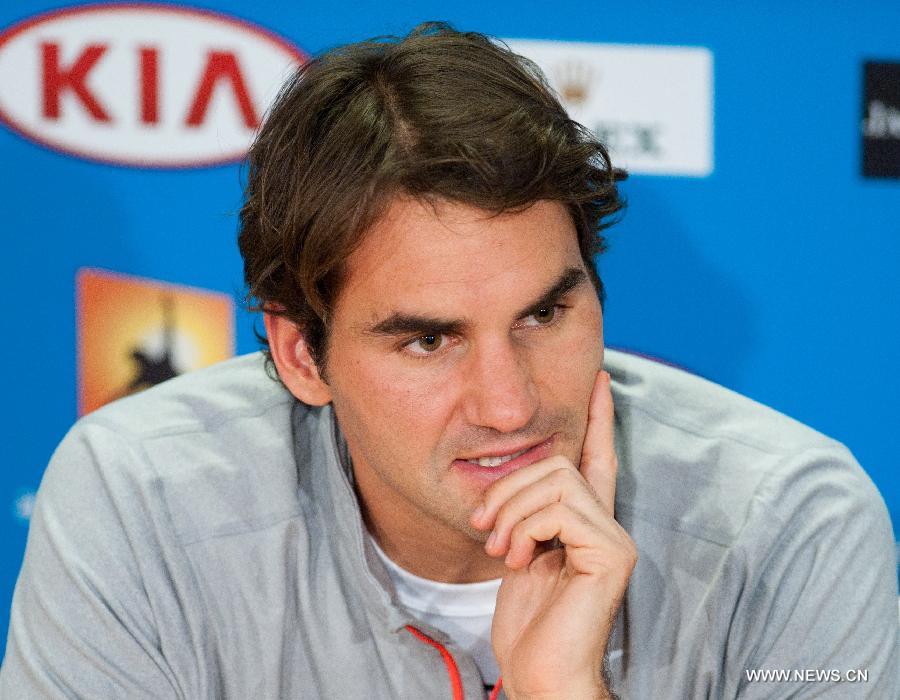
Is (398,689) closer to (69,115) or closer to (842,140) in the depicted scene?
(69,115)

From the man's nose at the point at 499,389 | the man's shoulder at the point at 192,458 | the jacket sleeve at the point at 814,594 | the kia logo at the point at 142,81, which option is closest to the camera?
the man's nose at the point at 499,389

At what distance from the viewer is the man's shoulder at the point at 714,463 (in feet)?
5.16

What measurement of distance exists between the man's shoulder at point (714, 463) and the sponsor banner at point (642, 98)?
64 cm

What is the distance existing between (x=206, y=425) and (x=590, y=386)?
59 cm

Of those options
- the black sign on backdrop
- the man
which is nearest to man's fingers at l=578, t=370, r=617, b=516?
the man

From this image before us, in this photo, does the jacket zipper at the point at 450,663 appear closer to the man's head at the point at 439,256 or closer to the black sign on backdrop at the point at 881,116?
the man's head at the point at 439,256

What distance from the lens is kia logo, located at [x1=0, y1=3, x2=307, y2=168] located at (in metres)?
2.03

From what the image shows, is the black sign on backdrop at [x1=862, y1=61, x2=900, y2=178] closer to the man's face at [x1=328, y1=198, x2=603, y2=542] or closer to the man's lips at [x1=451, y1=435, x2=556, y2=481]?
the man's face at [x1=328, y1=198, x2=603, y2=542]

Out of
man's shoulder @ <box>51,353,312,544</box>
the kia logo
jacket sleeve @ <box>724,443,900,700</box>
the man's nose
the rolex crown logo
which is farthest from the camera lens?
the rolex crown logo

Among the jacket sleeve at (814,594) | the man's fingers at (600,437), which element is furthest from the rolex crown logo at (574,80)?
the jacket sleeve at (814,594)

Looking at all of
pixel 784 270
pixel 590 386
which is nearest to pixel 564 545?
pixel 590 386

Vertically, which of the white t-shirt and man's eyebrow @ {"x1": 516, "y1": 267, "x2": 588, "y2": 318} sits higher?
man's eyebrow @ {"x1": 516, "y1": 267, "x2": 588, "y2": 318}

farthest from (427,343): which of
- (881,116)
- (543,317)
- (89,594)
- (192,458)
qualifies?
(881,116)

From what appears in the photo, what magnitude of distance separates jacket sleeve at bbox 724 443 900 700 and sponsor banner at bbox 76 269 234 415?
1070 millimetres
